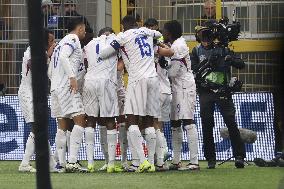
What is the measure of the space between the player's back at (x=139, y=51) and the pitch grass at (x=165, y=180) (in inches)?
61.9

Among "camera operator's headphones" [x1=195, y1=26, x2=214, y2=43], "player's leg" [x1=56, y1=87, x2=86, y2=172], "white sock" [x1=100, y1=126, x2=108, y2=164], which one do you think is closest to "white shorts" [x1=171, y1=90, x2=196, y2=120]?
"camera operator's headphones" [x1=195, y1=26, x2=214, y2=43]

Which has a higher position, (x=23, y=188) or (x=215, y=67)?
(x=215, y=67)

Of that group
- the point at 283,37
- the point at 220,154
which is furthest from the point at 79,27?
the point at 283,37

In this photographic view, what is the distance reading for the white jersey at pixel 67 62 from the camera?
1627 centimetres

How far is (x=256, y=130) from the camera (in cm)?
1939

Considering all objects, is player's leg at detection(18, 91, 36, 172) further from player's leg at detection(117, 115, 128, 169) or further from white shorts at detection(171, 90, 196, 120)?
white shorts at detection(171, 90, 196, 120)

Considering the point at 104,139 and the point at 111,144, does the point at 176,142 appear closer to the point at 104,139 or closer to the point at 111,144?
the point at 104,139

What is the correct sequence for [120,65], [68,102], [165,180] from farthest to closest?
1. [120,65]
2. [68,102]
3. [165,180]

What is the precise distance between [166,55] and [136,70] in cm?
67

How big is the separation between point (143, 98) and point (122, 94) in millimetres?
1177

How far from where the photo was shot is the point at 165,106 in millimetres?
16859

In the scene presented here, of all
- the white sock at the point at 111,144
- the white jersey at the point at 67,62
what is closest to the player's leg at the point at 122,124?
the white sock at the point at 111,144

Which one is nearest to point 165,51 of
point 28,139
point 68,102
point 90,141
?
point 68,102

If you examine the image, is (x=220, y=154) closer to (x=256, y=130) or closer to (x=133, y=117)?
(x=256, y=130)
